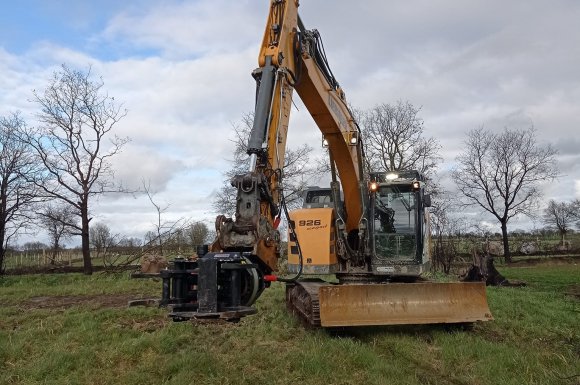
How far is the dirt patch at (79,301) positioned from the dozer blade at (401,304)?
Answer: 5755mm

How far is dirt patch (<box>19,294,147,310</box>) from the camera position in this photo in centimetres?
1142

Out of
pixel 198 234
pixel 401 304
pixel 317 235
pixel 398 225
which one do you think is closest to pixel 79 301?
pixel 317 235

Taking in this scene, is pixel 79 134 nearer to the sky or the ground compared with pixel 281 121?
nearer to the sky

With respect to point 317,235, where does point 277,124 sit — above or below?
above

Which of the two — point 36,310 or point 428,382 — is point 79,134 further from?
point 428,382

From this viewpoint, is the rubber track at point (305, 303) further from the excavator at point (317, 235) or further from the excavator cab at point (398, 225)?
the excavator cab at point (398, 225)

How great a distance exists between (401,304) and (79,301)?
855 centimetres

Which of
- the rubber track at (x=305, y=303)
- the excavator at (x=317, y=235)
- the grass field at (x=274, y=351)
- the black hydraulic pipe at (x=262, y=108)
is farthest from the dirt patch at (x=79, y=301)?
the black hydraulic pipe at (x=262, y=108)

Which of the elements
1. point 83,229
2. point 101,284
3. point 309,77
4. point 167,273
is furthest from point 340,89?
point 83,229

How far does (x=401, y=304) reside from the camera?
7867mm

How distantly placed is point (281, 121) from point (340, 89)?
11.2 feet

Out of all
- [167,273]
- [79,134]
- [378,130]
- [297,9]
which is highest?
[378,130]

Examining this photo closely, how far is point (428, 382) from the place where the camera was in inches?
212

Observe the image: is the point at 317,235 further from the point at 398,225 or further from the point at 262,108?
the point at 262,108
